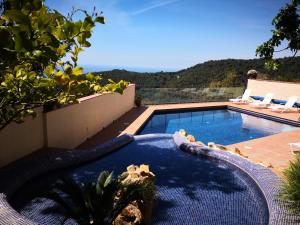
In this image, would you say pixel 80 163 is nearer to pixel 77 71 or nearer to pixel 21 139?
pixel 21 139

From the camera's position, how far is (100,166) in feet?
28.3

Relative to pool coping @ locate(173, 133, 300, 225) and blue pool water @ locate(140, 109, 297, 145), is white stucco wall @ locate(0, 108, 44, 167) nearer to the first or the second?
pool coping @ locate(173, 133, 300, 225)

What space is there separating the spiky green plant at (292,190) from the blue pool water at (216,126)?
23.2 ft

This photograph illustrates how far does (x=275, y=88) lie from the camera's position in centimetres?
2008

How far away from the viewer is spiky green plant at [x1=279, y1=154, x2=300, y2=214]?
5.34 meters

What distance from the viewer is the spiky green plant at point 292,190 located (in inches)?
210

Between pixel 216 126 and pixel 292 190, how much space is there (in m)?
10.4

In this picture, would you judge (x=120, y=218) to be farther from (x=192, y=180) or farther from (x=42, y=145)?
(x=42, y=145)

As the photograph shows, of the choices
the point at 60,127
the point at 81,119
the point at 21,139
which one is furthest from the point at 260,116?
the point at 21,139

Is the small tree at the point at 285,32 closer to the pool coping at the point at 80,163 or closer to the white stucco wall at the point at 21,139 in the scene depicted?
the pool coping at the point at 80,163

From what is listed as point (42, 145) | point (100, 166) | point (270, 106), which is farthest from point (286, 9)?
point (42, 145)

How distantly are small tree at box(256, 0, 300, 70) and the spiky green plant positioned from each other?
7715 mm

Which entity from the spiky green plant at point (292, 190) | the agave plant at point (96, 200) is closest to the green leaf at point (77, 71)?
the agave plant at point (96, 200)

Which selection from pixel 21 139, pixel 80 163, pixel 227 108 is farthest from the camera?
pixel 227 108
